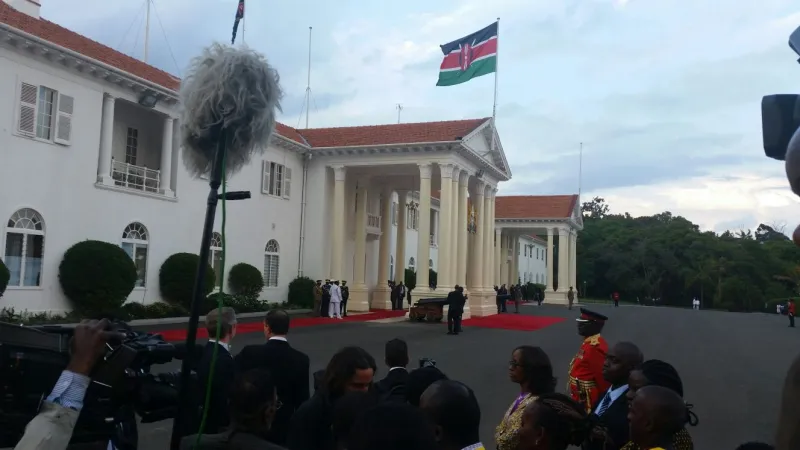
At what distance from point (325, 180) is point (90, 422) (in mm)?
27228

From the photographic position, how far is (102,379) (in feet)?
7.43

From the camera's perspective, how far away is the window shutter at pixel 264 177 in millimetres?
26562

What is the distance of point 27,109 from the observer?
16969mm

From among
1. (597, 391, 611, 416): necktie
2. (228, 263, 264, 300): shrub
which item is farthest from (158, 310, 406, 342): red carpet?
(597, 391, 611, 416): necktie

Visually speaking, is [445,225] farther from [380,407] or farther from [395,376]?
[380,407]

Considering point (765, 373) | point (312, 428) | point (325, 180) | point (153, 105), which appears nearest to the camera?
point (312, 428)

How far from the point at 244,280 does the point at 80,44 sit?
10011 mm

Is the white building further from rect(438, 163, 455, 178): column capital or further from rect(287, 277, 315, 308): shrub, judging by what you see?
rect(287, 277, 315, 308): shrub

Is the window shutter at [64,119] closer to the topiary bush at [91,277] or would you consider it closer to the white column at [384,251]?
the topiary bush at [91,277]

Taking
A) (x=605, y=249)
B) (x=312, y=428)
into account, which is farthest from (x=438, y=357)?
→ (x=605, y=249)

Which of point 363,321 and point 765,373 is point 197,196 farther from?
point 765,373

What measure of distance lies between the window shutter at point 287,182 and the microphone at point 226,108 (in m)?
25.4

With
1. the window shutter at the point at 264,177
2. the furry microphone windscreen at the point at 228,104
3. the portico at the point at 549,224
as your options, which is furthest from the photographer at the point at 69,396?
the portico at the point at 549,224

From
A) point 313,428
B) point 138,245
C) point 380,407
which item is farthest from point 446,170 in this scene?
point 380,407
